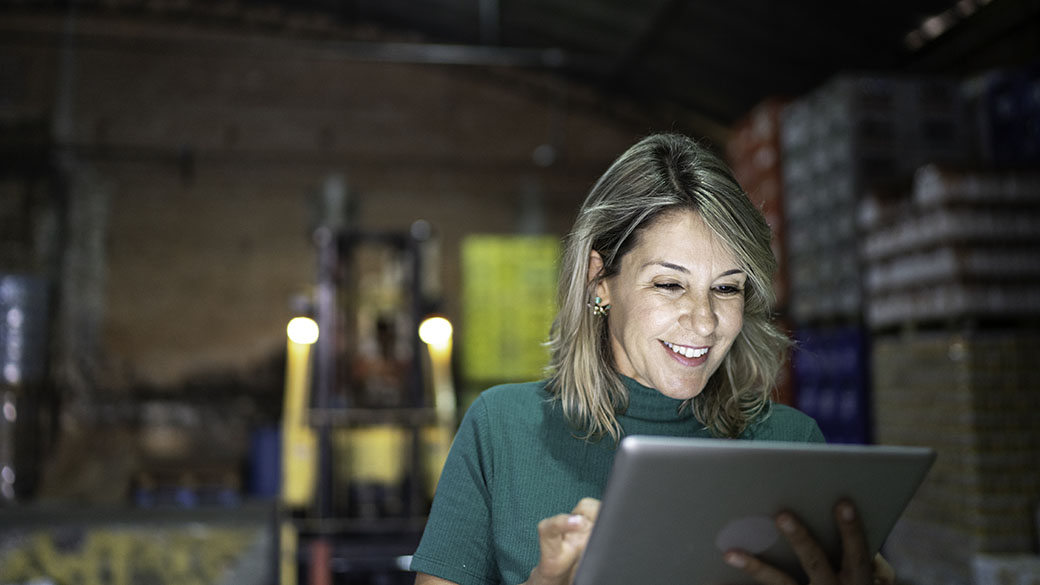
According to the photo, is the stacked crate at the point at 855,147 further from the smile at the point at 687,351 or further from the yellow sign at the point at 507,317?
the smile at the point at 687,351

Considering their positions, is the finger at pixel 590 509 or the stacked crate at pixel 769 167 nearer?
the finger at pixel 590 509

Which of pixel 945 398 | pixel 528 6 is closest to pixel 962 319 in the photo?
pixel 945 398

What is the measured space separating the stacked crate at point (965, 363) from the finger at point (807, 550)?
379 cm

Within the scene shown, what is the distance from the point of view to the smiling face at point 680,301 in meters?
1.49

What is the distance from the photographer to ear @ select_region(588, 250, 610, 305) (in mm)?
1622

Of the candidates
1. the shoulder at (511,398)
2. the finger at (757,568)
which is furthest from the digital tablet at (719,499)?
the shoulder at (511,398)

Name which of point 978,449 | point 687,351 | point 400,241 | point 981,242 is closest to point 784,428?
point 687,351

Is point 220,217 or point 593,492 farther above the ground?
point 220,217

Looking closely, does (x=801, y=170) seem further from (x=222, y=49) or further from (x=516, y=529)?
(x=222, y=49)

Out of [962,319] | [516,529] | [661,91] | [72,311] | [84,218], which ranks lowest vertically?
[516,529]

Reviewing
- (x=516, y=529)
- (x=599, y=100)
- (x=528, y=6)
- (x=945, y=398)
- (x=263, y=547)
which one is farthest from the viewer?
(x=599, y=100)

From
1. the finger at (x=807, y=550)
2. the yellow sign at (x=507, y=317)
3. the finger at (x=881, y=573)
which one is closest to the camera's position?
the finger at (x=807, y=550)

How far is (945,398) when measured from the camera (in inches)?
189

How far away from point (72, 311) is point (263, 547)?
8.60 meters
